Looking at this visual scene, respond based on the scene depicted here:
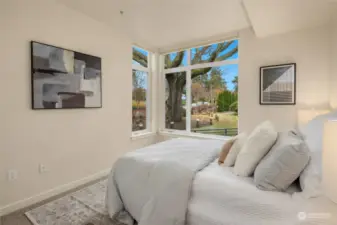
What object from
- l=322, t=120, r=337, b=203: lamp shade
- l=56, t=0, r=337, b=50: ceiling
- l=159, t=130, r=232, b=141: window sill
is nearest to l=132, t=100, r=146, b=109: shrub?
l=159, t=130, r=232, b=141: window sill

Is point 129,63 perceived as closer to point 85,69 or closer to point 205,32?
point 85,69

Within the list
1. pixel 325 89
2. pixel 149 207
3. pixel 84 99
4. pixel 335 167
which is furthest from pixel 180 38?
pixel 335 167

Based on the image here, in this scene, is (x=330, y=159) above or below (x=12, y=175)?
above

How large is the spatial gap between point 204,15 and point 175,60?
158 cm

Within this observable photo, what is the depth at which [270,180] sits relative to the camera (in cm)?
131

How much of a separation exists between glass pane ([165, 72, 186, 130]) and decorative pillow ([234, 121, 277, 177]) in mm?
2711

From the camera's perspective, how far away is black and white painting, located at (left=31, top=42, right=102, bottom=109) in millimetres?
2322

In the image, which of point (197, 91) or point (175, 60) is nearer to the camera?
point (197, 91)

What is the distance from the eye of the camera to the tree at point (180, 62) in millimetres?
3744

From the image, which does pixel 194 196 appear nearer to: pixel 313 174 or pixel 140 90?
pixel 313 174

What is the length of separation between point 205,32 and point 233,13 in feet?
2.38

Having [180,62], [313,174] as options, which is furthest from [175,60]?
[313,174]

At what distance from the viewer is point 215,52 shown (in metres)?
3.85

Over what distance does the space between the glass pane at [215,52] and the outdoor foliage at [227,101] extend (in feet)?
2.21
